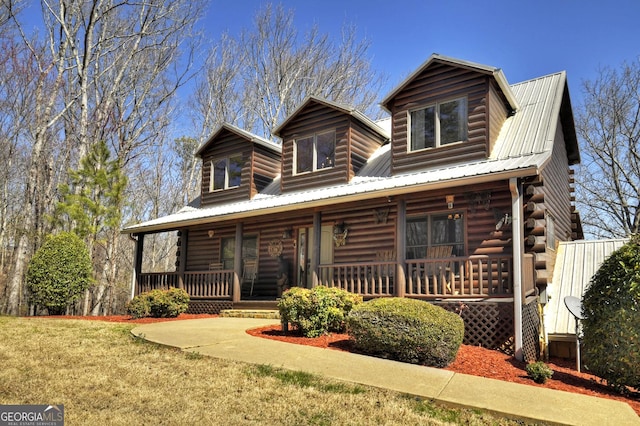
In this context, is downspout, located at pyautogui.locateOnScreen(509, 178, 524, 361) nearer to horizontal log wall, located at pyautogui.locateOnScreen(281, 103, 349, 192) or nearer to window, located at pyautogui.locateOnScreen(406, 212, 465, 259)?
window, located at pyautogui.locateOnScreen(406, 212, 465, 259)

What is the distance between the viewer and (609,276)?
670 centimetres

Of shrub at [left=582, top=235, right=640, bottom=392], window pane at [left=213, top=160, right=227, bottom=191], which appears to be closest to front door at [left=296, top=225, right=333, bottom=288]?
window pane at [left=213, top=160, right=227, bottom=191]

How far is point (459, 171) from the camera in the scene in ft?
34.2

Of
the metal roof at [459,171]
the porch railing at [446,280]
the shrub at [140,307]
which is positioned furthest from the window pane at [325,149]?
the shrub at [140,307]

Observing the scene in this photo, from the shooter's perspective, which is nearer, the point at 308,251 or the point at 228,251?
the point at 308,251

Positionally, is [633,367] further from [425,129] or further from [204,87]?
[204,87]

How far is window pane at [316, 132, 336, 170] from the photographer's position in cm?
1436

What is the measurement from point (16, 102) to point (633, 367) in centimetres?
2645

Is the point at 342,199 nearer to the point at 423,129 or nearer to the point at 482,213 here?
the point at 423,129

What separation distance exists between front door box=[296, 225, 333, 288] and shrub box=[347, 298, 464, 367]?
624 cm

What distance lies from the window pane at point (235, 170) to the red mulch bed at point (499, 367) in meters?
8.16

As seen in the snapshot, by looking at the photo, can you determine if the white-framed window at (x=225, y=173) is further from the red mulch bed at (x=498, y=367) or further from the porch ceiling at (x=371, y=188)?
the red mulch bed at (x=498, y=367)

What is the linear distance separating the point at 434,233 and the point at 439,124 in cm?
285

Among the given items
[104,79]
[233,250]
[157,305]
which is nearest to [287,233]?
[233,250]
